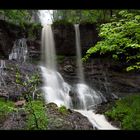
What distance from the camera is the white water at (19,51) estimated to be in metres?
23.1

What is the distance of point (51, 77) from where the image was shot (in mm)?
20969

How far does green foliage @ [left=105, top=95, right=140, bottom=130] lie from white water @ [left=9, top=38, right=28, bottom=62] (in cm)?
941

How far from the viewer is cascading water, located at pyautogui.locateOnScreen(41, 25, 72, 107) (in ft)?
60.6

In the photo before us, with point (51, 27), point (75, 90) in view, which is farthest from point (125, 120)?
point (51, 27)

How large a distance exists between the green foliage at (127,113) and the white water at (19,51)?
941 cm

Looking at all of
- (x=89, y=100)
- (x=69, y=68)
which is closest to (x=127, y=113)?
(x=89, y=100)

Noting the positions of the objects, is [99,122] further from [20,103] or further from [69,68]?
[69,68]

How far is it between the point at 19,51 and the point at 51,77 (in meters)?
3.72

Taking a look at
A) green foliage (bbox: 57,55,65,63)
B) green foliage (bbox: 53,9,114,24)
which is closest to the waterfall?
green foliage (bbox: 57,55,65,63)

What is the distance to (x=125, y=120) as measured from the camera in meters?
12.9

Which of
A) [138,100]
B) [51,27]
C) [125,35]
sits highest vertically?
[51,27]

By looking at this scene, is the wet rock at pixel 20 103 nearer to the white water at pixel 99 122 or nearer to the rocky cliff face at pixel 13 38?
the white water at pixel 99 122

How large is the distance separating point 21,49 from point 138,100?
415 inches

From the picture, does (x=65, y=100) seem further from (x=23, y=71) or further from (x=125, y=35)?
(x=125, y=35)
